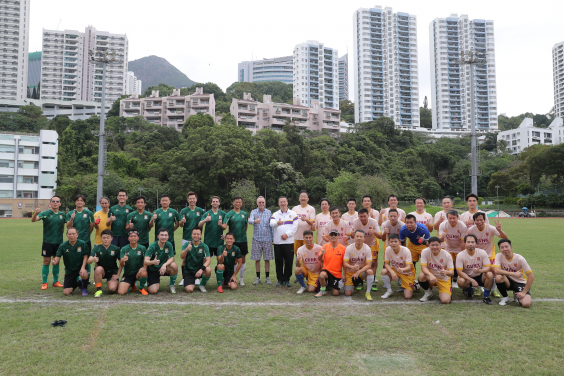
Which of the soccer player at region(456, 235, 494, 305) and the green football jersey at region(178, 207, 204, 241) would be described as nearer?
the soccer player at region(456, 235, 494, 305)

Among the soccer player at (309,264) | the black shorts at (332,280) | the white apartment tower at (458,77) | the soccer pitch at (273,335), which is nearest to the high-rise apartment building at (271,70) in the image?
the white apartment tower at (458,77)

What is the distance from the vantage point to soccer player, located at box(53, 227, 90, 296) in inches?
261

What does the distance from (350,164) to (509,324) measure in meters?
44.0

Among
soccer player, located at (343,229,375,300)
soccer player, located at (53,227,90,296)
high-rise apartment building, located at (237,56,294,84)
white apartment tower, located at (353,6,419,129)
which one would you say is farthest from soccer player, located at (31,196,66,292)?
high-rise apartment building, located at (237,56,294,84)

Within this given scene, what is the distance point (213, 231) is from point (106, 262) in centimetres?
206

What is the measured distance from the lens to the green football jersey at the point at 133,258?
6.70 m

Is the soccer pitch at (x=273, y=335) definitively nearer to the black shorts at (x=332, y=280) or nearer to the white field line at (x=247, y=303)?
the white field line at (x=247, y=303)

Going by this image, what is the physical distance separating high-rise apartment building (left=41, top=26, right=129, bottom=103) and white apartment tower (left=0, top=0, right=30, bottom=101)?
8.87 metres

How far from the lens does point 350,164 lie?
1898 inches

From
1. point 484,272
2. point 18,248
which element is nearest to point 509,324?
point 484,272

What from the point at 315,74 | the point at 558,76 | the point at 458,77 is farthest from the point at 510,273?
the point at 558,76

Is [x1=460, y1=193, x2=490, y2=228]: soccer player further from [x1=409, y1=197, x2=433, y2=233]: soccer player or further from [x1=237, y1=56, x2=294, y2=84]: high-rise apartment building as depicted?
[x1=237, y1=56, x2=294, y2=84]: high-rise apartment building

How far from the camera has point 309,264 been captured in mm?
6953

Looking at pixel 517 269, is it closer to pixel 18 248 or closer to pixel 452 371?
pixel 452 371
